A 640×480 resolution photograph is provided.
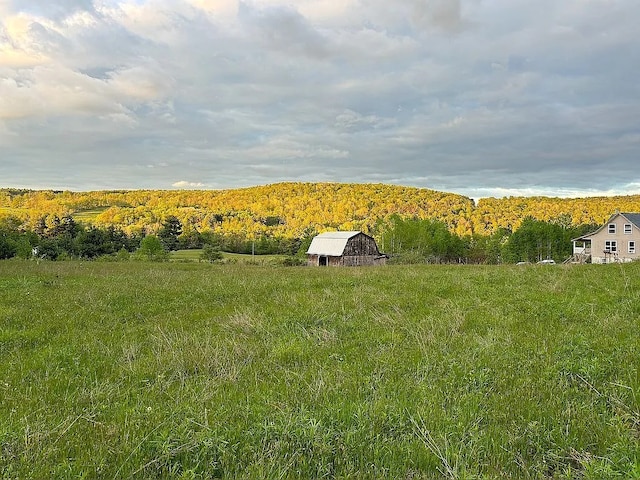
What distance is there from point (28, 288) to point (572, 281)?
18507mm

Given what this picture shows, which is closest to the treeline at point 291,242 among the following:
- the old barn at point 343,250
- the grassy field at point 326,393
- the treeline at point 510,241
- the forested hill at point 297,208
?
the treeline at point 510,241

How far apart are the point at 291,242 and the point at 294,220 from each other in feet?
90.8

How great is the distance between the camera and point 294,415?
13.3ft

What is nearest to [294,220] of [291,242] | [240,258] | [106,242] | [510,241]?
[291,242]

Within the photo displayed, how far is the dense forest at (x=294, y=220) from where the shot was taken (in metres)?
72.2

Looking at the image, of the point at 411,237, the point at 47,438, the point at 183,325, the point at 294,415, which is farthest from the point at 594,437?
the point at 411,237

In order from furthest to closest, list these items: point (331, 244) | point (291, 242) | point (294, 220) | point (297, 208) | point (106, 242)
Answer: point (297, 208)
point (294, 220)
point (291, 242)
point (106, 242)
point (331, 244)

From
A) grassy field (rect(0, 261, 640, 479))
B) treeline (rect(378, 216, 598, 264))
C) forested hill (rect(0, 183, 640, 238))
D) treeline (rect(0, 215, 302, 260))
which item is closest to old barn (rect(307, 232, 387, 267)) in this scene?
treeline (rect(0, 215, 302, 260))

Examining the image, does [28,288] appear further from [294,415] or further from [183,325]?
[294,415]

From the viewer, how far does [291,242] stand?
92.0 metres

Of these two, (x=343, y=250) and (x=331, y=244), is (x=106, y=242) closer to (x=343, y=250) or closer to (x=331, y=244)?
(x=331, y=244)

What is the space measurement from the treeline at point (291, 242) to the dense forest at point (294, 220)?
219 mm

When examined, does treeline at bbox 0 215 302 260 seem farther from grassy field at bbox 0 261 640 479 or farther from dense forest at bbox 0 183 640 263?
grassy field at bbox 0 261 640 479

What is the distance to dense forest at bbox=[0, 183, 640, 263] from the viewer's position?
72.2m
